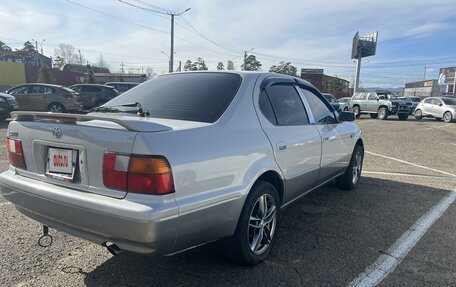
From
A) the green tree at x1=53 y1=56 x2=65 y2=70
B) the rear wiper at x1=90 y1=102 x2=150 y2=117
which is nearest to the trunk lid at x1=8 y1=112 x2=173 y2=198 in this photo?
the rear wiper at x1=90 y1=102 x2=150 y2=117

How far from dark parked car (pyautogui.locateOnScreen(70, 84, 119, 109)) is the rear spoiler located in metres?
16.3

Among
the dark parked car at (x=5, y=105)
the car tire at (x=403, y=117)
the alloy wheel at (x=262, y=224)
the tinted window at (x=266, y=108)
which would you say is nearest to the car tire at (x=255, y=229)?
the alloy wheel at (x=262, y=224)

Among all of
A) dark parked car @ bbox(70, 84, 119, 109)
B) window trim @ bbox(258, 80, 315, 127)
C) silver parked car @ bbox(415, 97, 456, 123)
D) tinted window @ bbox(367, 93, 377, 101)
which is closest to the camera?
window trim @ bbox(258, 80, 315, 127)

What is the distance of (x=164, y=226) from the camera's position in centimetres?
221

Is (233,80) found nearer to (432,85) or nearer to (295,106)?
(295,106)

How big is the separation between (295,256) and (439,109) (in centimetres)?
2328

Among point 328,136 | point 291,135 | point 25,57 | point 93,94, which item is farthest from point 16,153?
point 25,57

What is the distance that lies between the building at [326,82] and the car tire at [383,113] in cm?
4414

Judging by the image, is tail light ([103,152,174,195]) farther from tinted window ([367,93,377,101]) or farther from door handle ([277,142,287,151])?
tinted window ([367,93,377,101])

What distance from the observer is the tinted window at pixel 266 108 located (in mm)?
3230

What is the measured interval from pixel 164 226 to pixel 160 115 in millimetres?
1080

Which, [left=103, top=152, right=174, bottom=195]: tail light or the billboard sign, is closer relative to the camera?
[left=103, top=152, right=174, bottom=195]: tail light

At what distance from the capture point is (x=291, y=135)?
3463 mm

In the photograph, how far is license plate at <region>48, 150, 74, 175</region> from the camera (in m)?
2.49
